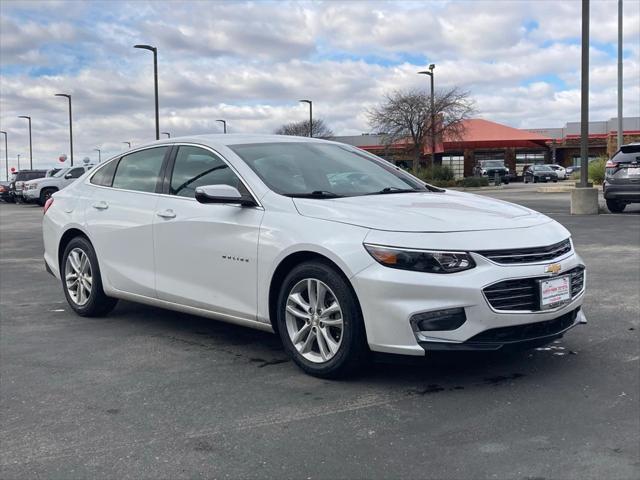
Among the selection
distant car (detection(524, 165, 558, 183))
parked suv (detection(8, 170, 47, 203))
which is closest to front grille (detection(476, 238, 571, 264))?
parked suv (detection(8, 170, 47, 203))

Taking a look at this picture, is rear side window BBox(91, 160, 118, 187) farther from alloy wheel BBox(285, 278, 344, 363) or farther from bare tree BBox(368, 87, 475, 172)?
bare tree BBox(368, 87, 475, 172)

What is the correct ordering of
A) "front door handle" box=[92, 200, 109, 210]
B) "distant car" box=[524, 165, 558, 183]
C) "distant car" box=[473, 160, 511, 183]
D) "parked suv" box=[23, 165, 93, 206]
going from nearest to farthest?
"front door handle" box=[92, 200, 109, 210], "parked suv" box=[23, 165, 93, 206], "distant car" box=[473, 160, 511, 183], "distant car" box=[524, 165, 558, 183]

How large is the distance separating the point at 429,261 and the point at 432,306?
25 cm

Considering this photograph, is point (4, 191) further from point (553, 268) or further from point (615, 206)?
point (553, 268)

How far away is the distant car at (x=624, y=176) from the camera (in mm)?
16609

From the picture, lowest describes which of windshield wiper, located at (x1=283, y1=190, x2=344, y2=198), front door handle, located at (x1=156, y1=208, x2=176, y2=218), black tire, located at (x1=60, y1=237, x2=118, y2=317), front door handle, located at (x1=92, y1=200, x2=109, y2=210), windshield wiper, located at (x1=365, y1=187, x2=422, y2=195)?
black tire, located at (x1=60, y1=237, x2=118, y2=317)

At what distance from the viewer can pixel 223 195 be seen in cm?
500

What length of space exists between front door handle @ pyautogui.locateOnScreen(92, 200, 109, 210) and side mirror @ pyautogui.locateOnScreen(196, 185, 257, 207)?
5.42 ft

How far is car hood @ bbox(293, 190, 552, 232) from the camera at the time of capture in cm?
441

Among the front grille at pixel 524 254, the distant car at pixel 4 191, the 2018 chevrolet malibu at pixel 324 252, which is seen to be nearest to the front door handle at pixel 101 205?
the 2018 chevrolet malibu at pixel 324 252

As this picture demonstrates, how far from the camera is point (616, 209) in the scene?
18078 mm

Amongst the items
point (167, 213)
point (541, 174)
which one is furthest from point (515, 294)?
point (541, 174)

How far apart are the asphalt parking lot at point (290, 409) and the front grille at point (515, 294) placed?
42cm

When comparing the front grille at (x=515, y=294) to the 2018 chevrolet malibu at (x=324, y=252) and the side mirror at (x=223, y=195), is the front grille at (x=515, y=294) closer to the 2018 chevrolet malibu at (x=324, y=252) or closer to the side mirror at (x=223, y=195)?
the 2018 chevrolet malibu at (x=324, y=252)
